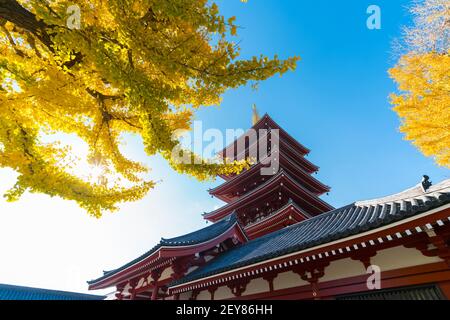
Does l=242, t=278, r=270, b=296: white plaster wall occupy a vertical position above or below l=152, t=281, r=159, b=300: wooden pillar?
above

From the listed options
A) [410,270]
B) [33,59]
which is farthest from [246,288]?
[33,59]

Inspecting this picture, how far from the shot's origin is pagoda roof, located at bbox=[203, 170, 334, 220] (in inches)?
452

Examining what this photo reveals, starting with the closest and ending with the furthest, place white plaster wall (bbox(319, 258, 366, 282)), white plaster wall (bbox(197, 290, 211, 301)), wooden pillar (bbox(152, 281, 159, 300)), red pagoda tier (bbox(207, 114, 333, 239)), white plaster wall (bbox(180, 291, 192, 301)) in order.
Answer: white plaster wall (bbox(319, 258, 366, 282)) < white plaster wall (bbox(197, 290, 211, 301)) < white plaster wall (bbox(180, 291, 192, 301)) < wooden pillar (bbox(152, 281, 159, 300)) < red pagoda tier (bbox(207, 114, 333, 239))

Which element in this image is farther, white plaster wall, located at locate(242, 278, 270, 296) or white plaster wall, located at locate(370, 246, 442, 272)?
white plaster wall, located at locate(242, 278, 270, 296)

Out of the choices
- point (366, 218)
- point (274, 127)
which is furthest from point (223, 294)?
point (274, 127)

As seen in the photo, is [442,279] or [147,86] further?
[442,279]

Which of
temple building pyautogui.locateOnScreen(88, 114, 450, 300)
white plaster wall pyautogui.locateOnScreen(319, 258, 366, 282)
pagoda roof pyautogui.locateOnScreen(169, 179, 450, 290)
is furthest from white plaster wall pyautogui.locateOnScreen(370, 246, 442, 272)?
Answer: pagoda roof pyautogui.locateOnScreen(169, 179, 450, 290)

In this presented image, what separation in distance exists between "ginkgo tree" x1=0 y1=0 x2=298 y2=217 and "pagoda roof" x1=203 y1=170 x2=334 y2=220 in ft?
25.7

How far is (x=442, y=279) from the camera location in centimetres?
345

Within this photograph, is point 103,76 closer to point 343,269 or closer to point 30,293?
point 343,269

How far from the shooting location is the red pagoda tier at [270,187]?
1139cm

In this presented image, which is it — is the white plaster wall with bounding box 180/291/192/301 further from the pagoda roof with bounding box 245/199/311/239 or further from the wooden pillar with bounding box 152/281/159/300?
the pagoda roof with bounding box 245/199/311/239
